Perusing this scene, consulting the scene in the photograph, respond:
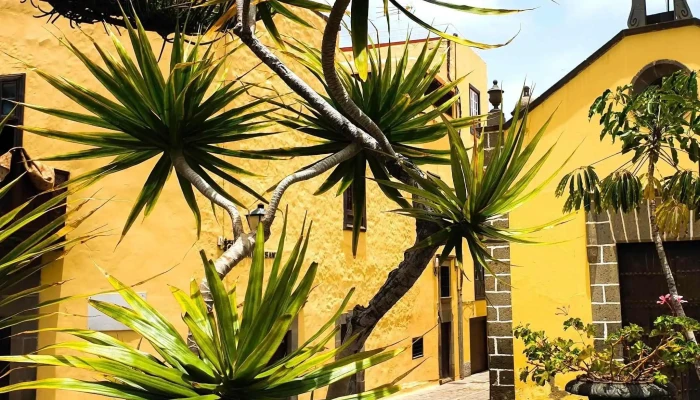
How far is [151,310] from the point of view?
79.4 inches

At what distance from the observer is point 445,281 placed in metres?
20.8

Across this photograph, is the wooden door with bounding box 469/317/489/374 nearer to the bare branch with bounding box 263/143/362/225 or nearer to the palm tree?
the palm tree

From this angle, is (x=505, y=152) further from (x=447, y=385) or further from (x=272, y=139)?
(x=447, y=385)

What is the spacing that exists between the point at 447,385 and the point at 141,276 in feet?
38.2

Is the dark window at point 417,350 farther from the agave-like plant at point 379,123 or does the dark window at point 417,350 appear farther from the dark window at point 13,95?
the agave-like plant at point 379,123

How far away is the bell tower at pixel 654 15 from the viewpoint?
8149mm

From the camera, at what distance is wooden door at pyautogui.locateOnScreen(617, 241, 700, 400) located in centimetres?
→ 771

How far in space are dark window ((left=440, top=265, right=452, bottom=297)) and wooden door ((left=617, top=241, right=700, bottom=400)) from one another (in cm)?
1238

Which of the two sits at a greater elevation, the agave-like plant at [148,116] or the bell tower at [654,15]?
the bell tower at [654,15]

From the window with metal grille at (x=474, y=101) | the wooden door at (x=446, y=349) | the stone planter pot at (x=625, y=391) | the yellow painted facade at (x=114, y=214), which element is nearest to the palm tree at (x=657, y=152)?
the stone planter pot at (x=625, y=391)

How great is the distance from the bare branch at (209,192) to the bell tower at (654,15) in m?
6.89

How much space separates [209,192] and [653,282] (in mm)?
6701

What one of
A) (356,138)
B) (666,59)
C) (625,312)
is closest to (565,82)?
(666,59)

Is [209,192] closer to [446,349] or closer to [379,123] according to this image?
[379,123]
